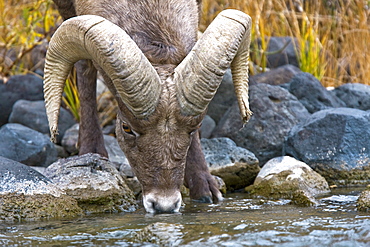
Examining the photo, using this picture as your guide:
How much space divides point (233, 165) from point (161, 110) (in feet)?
8.18

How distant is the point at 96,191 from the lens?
6.18m

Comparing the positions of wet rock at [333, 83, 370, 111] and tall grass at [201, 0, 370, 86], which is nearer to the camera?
wet rock at [333, 83, 370, 111]

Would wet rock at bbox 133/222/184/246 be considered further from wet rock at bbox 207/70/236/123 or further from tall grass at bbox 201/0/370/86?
tall grass at bbox 201/0/370/86

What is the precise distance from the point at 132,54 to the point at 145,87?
1.03 feet

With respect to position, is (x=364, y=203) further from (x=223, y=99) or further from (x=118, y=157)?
(x=223, y=99)

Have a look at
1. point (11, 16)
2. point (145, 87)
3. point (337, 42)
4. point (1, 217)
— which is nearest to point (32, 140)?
point (1, 217)

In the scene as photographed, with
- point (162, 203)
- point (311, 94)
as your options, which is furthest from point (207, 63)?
point (311, 94)

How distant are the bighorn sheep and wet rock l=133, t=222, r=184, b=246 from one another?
3.74 ft

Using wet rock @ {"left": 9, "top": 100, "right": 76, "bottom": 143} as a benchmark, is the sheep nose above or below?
below

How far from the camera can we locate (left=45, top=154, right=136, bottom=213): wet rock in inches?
241

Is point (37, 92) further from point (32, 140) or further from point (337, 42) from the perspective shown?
point (337, 42)

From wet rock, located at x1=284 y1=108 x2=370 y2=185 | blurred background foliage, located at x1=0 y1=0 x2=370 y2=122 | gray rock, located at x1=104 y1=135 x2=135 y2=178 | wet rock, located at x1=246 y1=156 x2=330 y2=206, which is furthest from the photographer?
blurred background foliage, located at x1=0 y1=0 x2=370 y2=122

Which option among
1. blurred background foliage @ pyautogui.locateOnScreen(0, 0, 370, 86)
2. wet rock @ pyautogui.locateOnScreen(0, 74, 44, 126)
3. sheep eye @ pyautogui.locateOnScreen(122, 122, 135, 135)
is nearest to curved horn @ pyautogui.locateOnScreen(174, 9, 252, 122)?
sheep eye @ pyautogui.locateOnScreen(122, 122, 135, 135)

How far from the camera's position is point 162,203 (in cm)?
540
